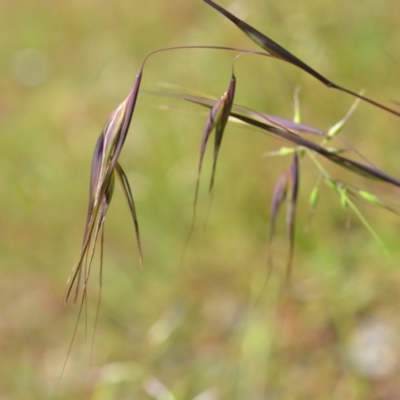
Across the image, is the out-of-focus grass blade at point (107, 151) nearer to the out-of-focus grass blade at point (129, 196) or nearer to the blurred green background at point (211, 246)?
the out-of-focus grass blade at point (129, 196)

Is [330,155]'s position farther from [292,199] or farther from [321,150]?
[292,199]

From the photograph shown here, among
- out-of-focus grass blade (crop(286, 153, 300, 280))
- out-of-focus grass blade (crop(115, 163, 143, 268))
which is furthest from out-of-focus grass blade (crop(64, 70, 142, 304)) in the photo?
out-of-focus grass blade (crop(286, 153, 300, 280))

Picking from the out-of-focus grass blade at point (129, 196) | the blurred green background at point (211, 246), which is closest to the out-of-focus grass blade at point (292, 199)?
the blurred green background at point (211, 246)

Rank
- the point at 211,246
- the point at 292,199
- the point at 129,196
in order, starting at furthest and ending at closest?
the point at 211,246, the point at 292,199, the point at 129,196

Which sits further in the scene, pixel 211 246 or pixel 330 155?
pixel 211 246

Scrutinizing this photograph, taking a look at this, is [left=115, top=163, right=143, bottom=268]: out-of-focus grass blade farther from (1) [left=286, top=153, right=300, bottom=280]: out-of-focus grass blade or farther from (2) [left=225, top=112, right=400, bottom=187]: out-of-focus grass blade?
(1) [left=286, top=153, right=300, bottom=280]: out-of-focus grass blade

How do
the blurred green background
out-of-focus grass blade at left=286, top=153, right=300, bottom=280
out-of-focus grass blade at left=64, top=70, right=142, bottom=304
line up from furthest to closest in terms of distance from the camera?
the blurred green background
out-of-focus grass blade at left=286, top=153, right=300, bottom=280
out-of-focus grass blade at left=64, top=70, right=142, bottom=304

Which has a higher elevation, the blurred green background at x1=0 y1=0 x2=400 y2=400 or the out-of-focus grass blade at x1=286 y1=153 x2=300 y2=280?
the blurred green background at x1=0 y1=0 x2=400 y2=400

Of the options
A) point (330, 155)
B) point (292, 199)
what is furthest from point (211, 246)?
point (330, 155)

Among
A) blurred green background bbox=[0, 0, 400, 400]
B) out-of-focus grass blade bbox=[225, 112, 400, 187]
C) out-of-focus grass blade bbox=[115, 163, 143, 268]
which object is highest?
blurred green background bbox=[0, 0, 400, 400]
